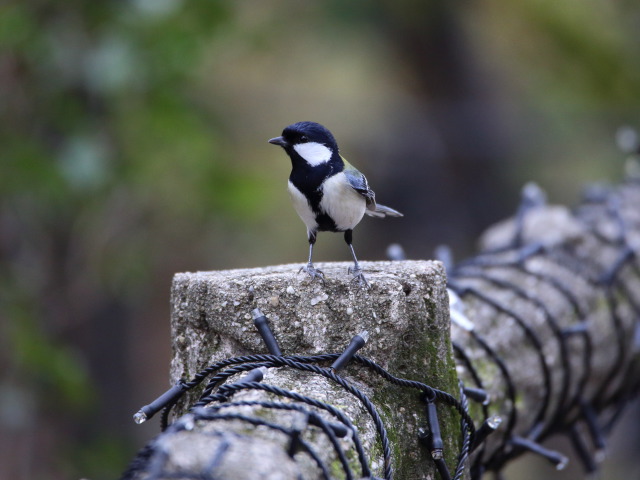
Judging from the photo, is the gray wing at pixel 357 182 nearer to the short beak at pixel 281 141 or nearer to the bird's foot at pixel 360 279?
the short beak at pixel 281 141

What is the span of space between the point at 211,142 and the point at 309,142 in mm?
1739

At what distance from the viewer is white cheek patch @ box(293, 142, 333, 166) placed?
5.28ft

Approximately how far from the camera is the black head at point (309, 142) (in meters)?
1.59

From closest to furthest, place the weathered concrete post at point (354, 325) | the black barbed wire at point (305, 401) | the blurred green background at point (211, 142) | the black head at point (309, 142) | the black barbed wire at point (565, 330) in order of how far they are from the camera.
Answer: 1. the black barbed wire at point (305, 401)
2. the weathered concrete post at point (354, 325)
3. the black head at point (309, 142)
4. the black barbed wire at point (565, 330)
5. the blurred green background at point (211, 142)

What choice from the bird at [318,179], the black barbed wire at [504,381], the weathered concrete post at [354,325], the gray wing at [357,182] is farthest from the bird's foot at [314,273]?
the gray wing at [357,182]

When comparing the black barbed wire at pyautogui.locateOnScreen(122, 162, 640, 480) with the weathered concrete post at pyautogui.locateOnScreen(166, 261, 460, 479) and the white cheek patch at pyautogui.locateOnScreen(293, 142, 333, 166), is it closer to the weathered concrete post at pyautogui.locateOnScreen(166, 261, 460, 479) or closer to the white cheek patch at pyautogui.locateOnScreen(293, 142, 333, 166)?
the weathered concrete post at pyautogui.locateOnScreen(166, 261, 460, 479)

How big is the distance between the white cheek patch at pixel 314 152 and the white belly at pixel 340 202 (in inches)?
1.9

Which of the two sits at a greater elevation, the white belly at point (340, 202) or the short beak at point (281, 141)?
the short beak at point (281, 141)

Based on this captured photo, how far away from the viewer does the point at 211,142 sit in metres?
3.27

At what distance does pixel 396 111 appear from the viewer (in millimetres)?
8805

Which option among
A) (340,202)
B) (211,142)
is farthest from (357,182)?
(211,142)

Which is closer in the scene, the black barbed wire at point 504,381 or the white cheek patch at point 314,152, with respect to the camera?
the black barbed wire at point 504,381

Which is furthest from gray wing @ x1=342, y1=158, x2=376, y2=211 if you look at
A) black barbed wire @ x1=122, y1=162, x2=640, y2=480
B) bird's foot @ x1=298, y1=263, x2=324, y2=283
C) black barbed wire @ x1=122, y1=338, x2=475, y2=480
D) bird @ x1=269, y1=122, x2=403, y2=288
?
black barbed wire @ x1=122, y1=338, x2=475, y2=480

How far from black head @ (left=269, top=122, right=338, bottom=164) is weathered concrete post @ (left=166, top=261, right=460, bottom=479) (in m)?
0.45
